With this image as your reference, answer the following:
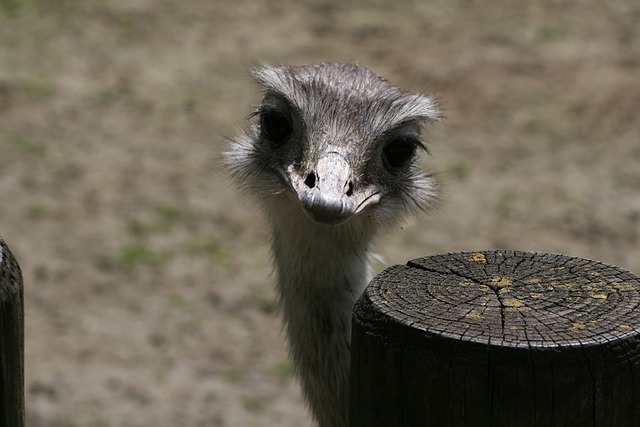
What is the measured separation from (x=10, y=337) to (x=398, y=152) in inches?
48.2

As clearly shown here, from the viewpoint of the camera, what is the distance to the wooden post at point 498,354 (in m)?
1.65

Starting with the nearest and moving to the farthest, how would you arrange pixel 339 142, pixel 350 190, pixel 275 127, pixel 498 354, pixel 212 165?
pixel 498 354
pixel 350 190
pixel 339 142
pixel 275 127
pixel 212 165

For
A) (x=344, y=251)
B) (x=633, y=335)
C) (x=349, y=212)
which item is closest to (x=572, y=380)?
(x=633, y=335)

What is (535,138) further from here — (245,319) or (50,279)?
(50,279)

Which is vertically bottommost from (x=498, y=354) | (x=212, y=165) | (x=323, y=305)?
(x=498, y=354)

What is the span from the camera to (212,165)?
271 inches

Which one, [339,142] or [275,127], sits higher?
[275,127]

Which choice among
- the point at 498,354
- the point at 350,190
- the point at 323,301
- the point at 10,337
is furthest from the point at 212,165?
the point at 498,354

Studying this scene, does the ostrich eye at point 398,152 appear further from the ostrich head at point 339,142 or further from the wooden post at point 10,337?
the wooden post at point 10,337

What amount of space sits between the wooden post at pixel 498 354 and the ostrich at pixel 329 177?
0.52 m

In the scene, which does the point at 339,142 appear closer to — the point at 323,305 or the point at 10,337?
the point at 323,305

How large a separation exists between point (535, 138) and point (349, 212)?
528 cm

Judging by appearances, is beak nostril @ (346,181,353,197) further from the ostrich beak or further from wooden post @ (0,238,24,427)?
wooden post @ (0,238,24,427)

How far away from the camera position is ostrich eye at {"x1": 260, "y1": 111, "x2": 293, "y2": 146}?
267 centimetres
